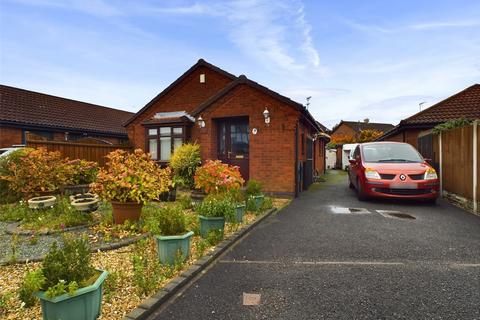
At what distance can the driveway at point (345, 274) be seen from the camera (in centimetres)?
267

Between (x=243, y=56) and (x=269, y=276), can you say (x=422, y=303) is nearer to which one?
(x=269, y=276)

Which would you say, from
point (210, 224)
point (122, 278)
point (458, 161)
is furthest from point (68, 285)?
point (458, 161)

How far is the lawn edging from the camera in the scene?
100 inches

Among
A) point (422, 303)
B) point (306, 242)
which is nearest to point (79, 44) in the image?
point (306, 242)

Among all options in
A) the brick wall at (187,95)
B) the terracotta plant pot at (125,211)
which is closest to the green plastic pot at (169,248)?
the terracotta plant pot at (125,211)

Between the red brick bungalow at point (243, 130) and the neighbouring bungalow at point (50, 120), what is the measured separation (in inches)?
217

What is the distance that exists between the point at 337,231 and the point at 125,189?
13.5 ft

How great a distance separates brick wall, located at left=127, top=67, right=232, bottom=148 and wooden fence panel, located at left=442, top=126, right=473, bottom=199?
920 cm

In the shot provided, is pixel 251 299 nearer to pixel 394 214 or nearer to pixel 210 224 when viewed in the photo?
pixel 210 224

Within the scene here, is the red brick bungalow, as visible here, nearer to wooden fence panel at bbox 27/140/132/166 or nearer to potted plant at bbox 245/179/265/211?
wooden fence panel at bbox 27/140/132/166

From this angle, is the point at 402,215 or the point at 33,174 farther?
the point at 33,174

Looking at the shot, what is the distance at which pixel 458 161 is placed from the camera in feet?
25.4

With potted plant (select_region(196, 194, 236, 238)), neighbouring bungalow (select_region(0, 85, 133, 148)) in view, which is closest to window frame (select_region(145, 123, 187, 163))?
neighbouring bungalow (select_region(0, 85, 133, 148))

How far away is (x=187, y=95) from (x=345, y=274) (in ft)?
40.8
